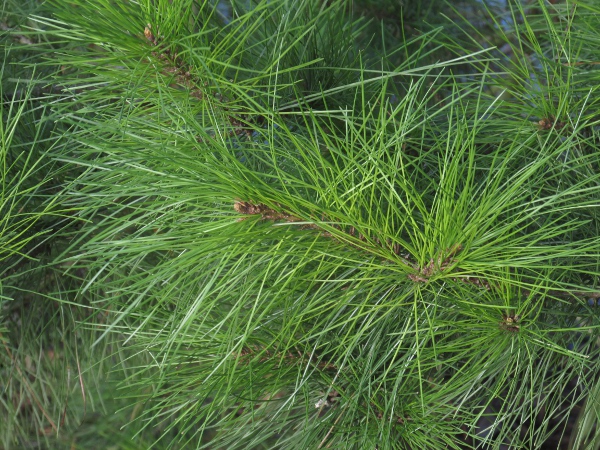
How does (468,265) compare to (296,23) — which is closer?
(468,265)

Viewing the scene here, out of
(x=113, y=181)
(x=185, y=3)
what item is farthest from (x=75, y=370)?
(x=185, y=3)

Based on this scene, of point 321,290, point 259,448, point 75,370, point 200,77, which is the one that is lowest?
point 259,448

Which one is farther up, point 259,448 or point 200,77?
point 200,77

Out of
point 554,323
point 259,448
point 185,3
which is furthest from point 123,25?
point 259,448

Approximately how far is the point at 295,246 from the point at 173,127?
0.09 metres

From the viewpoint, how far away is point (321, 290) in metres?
0.39

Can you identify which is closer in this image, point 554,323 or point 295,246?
point 295,246

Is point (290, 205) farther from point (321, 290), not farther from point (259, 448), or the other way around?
point (259, 448)

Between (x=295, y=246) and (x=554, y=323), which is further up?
(x=295, y=246)

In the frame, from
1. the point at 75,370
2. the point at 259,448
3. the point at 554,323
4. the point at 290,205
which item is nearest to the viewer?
the point at 290,205

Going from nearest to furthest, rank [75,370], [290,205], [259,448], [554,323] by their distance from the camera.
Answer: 1. [290,205]
2. [554,323]
3. [75,370]
4. [259,448]

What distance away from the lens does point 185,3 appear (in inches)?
13.4

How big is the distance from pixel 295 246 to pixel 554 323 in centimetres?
19

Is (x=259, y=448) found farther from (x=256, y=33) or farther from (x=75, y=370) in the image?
(x=256, y=33)
